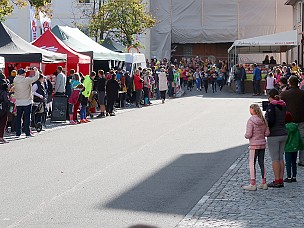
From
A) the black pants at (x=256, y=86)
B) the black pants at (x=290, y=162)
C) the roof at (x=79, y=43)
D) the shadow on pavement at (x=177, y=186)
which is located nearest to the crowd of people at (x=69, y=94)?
the roof at (x=79, y=43)

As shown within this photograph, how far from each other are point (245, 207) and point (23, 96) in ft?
34.5

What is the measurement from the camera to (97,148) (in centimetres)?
1661

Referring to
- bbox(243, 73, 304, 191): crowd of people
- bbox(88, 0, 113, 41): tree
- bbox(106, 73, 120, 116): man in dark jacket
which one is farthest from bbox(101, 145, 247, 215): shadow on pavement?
bbox(88, 0, 113, 41): tree

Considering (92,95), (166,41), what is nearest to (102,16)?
(166,41)

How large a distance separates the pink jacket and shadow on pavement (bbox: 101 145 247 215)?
103 centimetres

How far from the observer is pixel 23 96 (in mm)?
19078

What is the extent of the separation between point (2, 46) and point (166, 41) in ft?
127

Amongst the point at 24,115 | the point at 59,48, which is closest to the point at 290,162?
the point at 24,115

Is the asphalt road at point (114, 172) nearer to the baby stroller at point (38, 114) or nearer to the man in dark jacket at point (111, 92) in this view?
the baby stroller at point (38, 114)

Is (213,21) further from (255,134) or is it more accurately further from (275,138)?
(255,134)

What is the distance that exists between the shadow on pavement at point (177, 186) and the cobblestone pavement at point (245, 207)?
232 mm

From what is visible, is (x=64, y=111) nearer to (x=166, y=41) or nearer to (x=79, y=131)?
(x=79, y=131)

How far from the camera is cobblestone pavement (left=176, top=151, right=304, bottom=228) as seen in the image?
28.6 feet

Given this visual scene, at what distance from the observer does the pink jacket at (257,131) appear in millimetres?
10930
